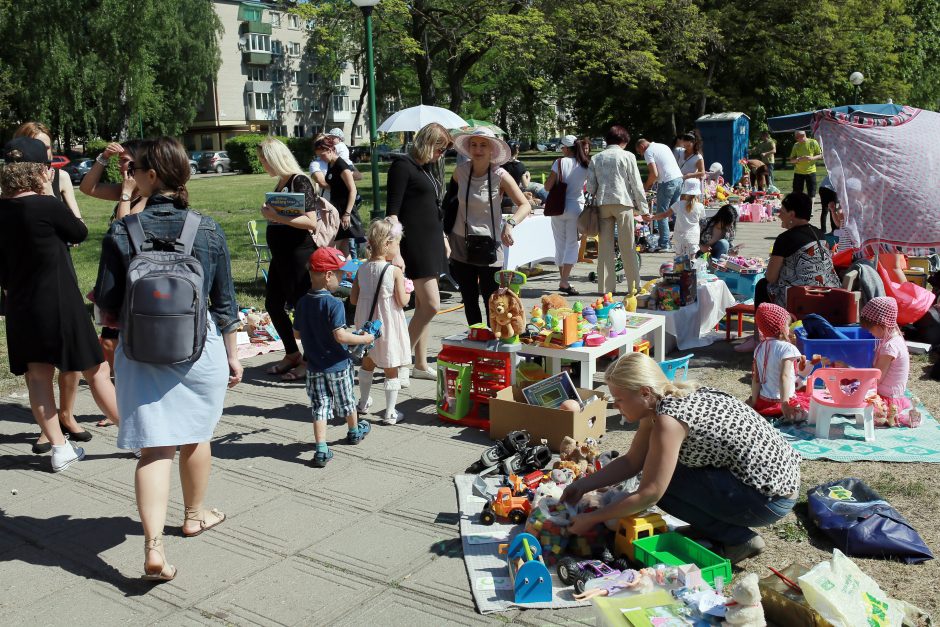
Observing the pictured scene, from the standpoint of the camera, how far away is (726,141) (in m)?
22.9

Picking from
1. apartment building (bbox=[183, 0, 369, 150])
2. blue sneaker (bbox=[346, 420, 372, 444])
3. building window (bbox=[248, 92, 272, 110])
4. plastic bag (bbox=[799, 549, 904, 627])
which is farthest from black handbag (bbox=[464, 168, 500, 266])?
building window (bbox=[248, 92, 272, 110])

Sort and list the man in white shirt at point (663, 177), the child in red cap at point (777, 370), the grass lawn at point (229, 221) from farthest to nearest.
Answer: the man in white shirt at point (663, 177) → the grass lawn at point (229, 221) → the child in red cap at point (777, 370)

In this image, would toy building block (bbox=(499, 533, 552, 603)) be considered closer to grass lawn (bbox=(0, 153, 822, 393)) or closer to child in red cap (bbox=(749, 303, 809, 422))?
child in red cap (bbox=(749, 303, 809, 422))

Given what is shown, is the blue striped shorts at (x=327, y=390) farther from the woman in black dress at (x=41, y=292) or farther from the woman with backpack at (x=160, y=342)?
the woman in black dress at (x=41, y=292)

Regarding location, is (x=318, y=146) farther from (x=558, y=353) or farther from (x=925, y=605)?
(x=925, y=605)

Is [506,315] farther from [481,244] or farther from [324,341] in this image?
Answer: [324,341]

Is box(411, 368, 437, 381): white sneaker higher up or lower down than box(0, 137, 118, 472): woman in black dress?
lower down

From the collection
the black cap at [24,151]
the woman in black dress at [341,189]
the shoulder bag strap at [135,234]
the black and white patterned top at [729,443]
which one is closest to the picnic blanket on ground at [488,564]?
the black and white patterned top at [729,443]

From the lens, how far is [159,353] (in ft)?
11.4

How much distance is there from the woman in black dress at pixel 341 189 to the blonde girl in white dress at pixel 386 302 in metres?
3.28

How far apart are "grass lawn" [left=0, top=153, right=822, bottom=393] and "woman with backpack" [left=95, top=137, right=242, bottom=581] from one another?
3.97 m

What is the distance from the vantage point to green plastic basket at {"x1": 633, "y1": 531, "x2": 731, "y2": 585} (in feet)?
11.4

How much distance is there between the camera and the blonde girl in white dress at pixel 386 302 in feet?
18.6

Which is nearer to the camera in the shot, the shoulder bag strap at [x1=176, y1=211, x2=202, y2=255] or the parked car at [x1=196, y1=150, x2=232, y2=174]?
the shoulder bag strap at [x1=176, y1=211, x2=202, y2=255]
